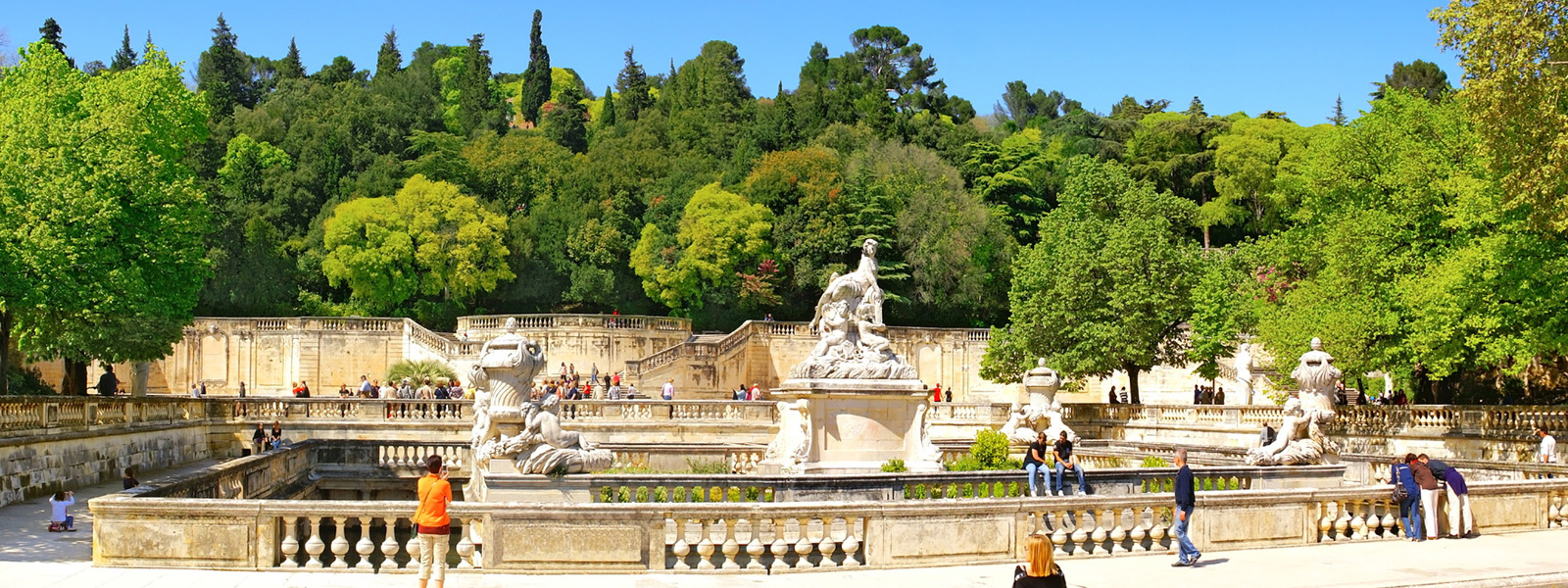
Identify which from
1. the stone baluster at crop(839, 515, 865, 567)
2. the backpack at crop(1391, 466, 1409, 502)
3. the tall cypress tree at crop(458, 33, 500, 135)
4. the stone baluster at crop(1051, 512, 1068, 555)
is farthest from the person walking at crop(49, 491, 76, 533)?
the tall cypress tree at crop(458, 33, 500, 135)

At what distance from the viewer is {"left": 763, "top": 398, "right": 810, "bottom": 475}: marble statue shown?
2067 cm

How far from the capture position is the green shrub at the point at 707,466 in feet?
74.9

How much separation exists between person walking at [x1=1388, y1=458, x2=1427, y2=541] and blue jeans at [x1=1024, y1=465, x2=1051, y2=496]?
13.2ft

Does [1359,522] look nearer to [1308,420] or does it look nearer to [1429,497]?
[1429,497]

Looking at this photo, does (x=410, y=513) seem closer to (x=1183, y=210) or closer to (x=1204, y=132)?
(x=1183, y=210)

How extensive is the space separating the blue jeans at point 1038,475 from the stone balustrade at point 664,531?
11.8 ft

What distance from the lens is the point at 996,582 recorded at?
1247cm

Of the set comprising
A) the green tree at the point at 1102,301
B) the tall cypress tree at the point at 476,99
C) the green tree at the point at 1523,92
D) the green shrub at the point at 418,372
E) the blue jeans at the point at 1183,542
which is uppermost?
the tall cypress tree at the point at 476,99

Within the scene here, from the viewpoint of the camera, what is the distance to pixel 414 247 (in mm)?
59250

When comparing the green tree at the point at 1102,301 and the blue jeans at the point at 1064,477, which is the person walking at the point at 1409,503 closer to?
the blue jeans at the point at 1064,477

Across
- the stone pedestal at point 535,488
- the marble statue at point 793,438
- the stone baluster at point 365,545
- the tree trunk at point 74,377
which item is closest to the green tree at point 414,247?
the tree trunk at point 74,377

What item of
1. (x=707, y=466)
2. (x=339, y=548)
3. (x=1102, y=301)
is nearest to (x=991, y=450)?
(x=707, y=466)

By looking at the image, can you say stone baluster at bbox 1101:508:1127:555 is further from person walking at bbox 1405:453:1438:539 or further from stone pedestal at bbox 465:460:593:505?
stone pedestal at bbox 465:460:593:505

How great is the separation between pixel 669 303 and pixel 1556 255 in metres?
A: 39.0
